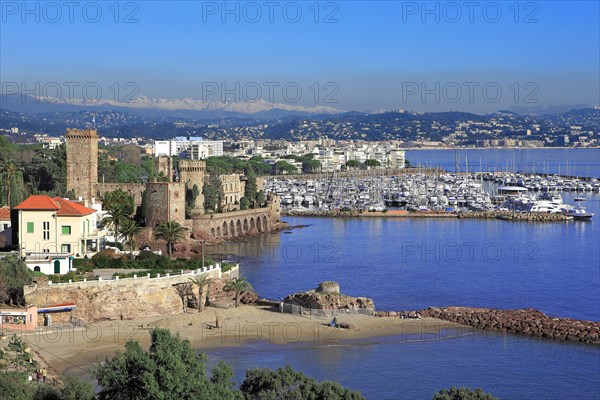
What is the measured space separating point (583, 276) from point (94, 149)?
28.1m

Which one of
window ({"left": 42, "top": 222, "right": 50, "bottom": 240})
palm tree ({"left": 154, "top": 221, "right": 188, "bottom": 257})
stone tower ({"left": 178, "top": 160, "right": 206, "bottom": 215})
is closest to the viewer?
window ({"left": 42, "top": 222, "right": 50, "bottom": 240})

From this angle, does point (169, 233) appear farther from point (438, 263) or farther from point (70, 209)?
point (438, 263)

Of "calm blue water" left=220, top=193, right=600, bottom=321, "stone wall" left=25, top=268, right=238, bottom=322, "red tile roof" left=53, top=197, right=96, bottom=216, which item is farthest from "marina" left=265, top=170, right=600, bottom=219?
"stone wall" left=25, top=268, right=238, bottom=322

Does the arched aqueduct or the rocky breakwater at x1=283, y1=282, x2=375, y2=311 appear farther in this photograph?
Answer: the arched aqueduct

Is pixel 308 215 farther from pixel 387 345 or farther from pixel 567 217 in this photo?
pixel 387 345

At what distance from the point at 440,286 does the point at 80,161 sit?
2230cm

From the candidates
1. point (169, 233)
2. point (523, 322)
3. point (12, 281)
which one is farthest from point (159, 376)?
point (169, 233)

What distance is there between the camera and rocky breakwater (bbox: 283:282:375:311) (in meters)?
37.0

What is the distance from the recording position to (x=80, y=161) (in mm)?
56188

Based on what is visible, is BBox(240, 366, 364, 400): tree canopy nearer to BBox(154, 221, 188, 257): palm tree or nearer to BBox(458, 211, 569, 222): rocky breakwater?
BBox(154, 221, 188, 257): palm tree

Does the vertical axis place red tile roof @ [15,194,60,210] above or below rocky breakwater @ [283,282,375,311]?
above

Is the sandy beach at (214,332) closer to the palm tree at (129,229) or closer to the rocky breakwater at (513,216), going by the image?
the palm tree at (129,229)

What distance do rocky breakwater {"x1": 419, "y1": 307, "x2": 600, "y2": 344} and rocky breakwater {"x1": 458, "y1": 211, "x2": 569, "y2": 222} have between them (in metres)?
44.4

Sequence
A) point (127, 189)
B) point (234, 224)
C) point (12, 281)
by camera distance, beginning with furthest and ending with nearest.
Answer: point (234, 224) < point (127, 189) < point (12, 281)
